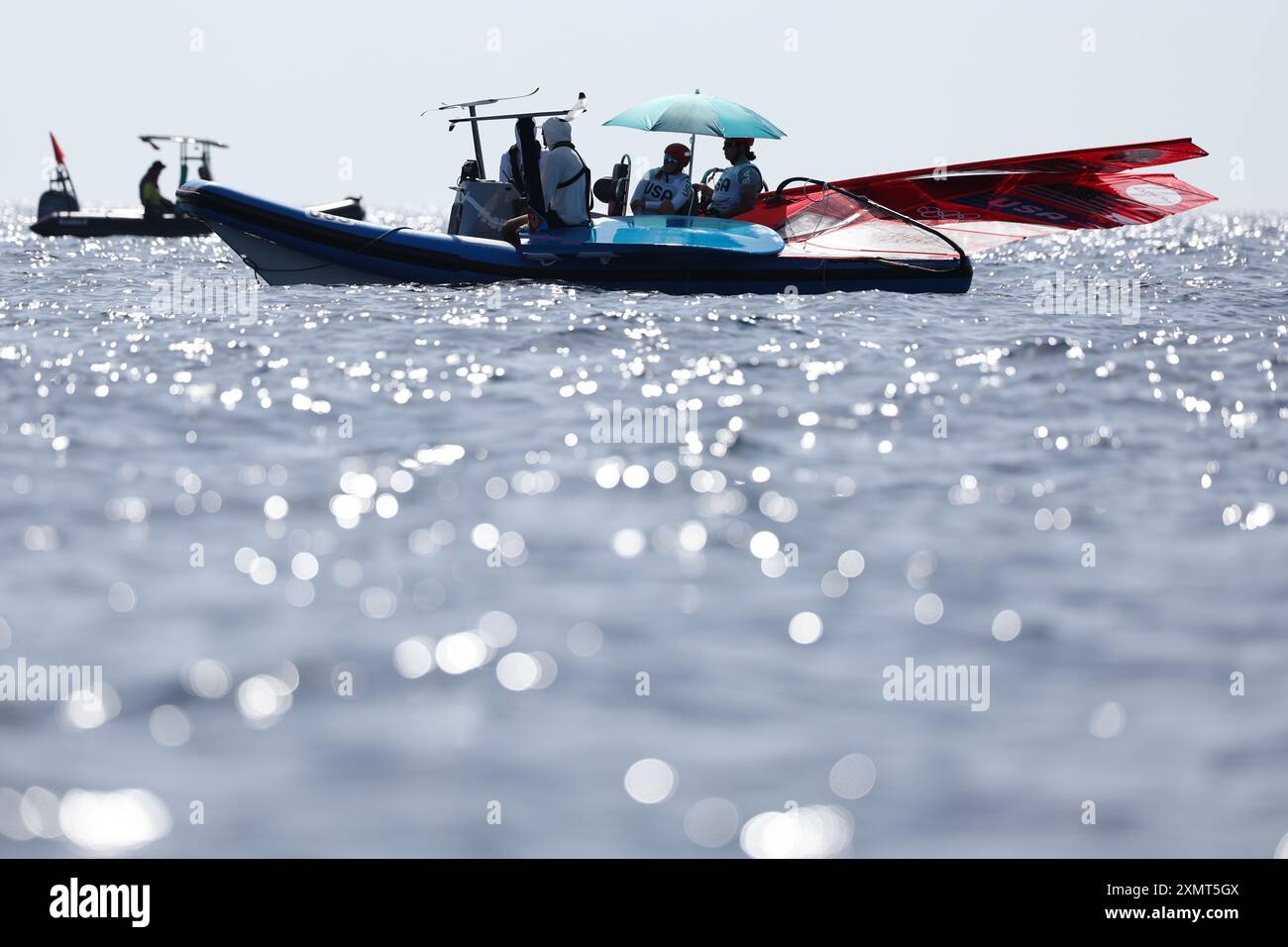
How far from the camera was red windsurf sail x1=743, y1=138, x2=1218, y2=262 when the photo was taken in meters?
15.3

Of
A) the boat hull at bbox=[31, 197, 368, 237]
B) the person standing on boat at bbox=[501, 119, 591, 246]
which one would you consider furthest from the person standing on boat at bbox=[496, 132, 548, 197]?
the boat hull at bbox=[31, 197, 368, 237]

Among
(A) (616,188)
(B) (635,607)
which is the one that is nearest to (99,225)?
(A) (616,188)

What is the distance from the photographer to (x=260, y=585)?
4551 millimetres

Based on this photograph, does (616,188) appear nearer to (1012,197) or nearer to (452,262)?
(452,262)

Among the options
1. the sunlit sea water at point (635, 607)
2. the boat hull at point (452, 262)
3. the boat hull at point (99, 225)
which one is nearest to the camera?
the sunlit sea water at point (635, 607)

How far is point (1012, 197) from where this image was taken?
16984 millimetres

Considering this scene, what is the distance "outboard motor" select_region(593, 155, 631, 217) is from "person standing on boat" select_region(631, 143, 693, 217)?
0.76m

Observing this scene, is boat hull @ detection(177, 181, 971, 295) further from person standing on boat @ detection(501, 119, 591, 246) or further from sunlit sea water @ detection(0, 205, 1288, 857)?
sunlit sea water @ detection(0, 205, 1288, 857)

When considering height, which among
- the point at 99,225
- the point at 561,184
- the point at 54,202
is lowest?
the point at 561,184

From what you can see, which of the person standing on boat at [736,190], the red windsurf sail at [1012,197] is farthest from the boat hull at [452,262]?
the person standing on boat at [736,190]

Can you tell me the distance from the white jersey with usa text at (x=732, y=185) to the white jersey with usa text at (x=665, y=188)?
398 mm

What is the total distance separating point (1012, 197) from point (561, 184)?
6540 millimetres

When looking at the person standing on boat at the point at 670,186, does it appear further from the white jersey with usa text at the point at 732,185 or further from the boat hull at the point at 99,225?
the boat hull at the point at 99,225

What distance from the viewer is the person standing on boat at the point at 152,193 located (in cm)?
3634
